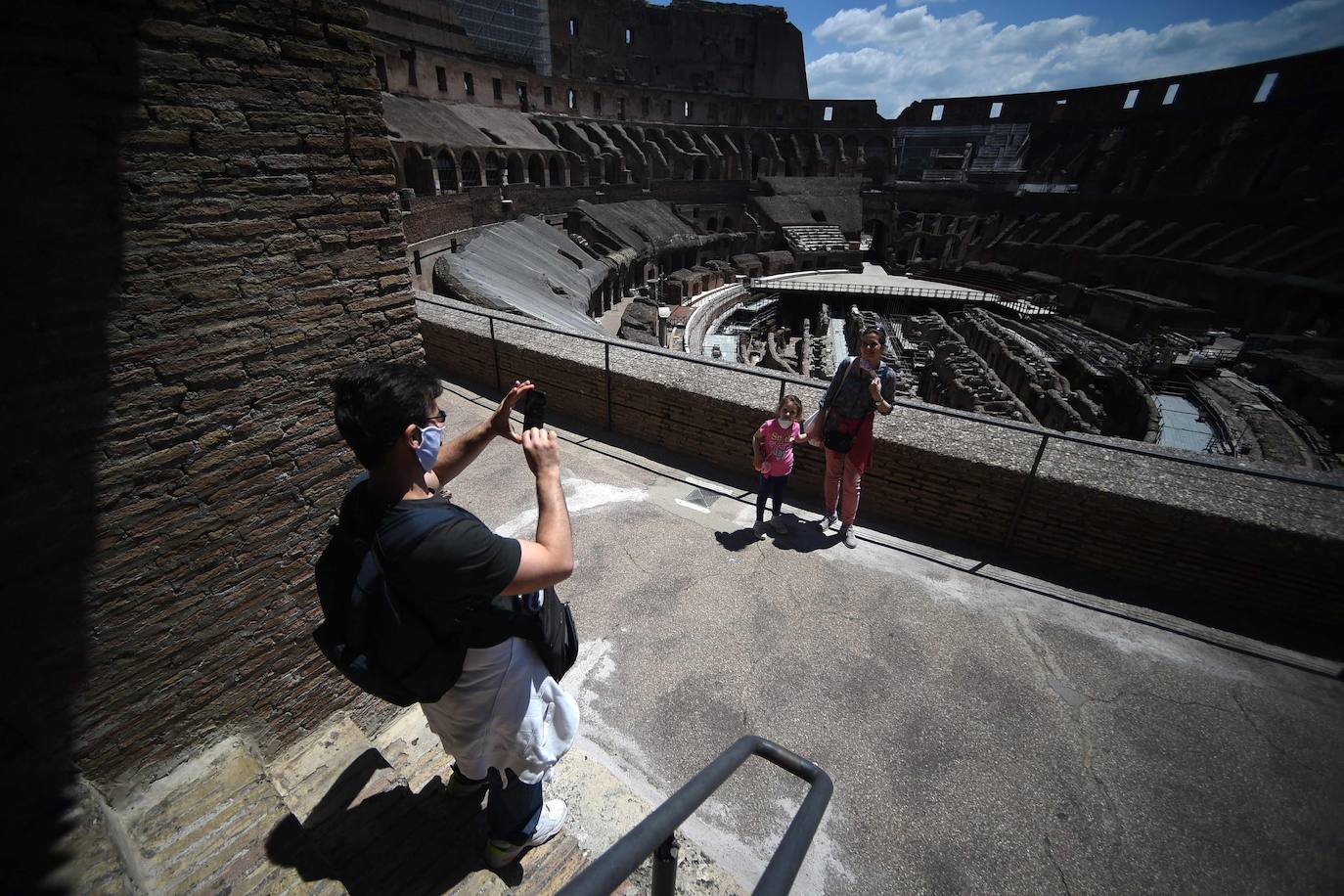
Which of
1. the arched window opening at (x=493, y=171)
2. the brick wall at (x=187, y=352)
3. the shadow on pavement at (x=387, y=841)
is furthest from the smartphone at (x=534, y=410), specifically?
the arched window opening at (x=493, y=171)

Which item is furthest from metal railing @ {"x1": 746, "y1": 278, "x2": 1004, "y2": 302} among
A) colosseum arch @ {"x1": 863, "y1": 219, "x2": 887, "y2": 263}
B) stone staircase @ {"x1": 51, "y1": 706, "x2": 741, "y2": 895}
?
stone staircase @ {"x1": 51, "y1": 706, "x2": 741, "y2": 895}

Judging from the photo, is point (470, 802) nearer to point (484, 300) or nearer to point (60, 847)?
point (60, 847)

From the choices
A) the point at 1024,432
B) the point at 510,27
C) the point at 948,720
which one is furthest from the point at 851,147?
the point at 948,720

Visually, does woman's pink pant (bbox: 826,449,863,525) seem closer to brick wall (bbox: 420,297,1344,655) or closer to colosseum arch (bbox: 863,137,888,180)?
brick wall (bbox: 420,297,1344,655)

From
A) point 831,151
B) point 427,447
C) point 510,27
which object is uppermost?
point 510,27

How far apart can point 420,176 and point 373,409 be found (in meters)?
23.7

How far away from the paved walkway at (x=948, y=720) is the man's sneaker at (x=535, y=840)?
661 millimetres

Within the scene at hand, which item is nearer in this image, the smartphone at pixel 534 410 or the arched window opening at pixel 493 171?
the smartphone at pixel 534 410

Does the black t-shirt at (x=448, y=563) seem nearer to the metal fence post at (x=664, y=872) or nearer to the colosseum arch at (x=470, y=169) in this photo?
the metal fence post at (x=664, y=872)

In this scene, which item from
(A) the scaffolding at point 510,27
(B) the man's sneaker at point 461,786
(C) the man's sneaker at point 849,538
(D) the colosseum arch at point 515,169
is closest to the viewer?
(B) the man's sneaker at point 461,786

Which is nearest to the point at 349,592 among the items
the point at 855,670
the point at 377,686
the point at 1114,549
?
the point at 377,686

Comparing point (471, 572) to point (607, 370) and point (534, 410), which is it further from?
point (607, 370)

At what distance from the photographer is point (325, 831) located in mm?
2641

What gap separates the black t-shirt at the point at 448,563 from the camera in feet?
5.55
